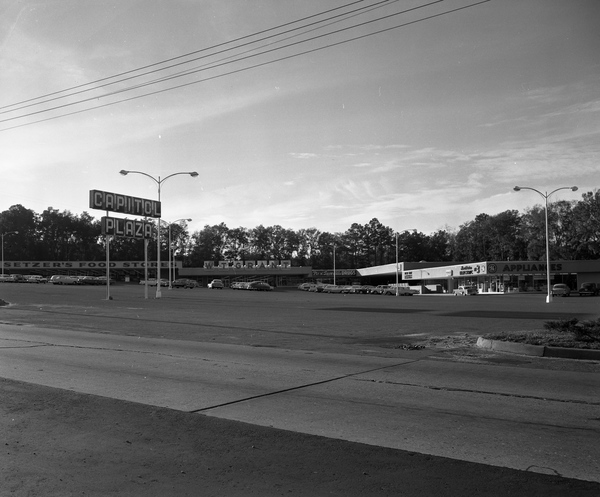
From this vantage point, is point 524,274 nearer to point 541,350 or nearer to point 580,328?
point 580,328

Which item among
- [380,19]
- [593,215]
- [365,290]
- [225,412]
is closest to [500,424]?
[225,412]

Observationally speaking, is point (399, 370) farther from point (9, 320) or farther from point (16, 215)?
Answer: point (16, 215)

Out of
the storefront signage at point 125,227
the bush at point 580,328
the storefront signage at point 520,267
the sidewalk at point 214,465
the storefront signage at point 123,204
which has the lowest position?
the sidewalk at point 214,465

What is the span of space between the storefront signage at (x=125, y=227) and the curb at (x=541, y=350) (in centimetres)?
3777

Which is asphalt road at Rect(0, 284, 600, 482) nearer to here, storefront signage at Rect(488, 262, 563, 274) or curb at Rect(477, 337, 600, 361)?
curb at Rect(477, 337, 600, 361)

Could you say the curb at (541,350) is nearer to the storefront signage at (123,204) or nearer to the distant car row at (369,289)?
the storefront signage at (123,204)

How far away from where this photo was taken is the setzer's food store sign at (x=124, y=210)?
152 feet

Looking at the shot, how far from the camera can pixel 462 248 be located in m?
150

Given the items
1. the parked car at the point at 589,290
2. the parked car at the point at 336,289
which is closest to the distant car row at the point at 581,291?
the parked car at the point at 589,290

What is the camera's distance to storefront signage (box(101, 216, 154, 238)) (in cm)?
4600

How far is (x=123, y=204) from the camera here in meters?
48.6

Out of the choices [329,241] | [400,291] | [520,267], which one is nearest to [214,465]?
[400,291]

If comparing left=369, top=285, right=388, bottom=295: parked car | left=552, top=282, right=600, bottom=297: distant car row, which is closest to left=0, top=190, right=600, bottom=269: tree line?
left=369, top=285, right=388, bottom=295: parked car

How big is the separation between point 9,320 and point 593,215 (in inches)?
3768
